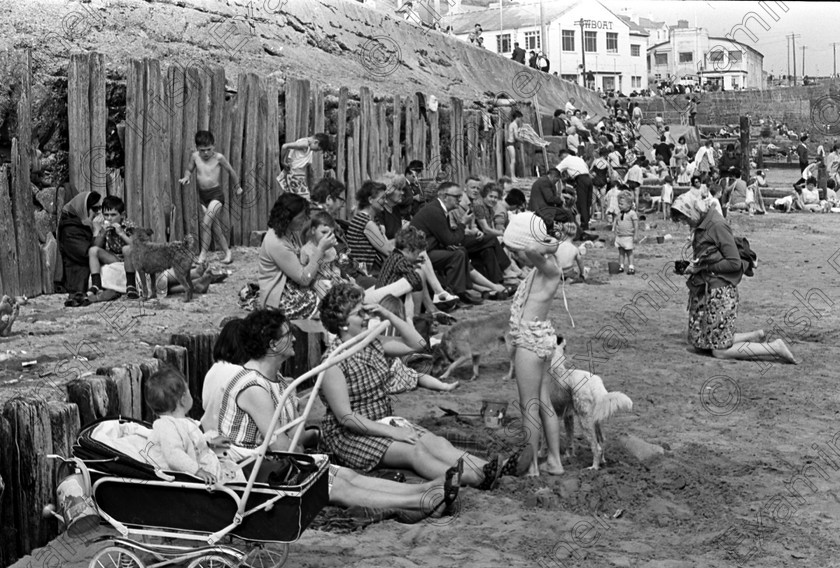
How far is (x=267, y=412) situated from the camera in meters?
5.89

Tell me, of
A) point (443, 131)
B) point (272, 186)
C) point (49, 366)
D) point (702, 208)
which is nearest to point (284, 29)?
point (443, 131)

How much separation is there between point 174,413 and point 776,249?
1472 cm

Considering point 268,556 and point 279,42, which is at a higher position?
point 279,42

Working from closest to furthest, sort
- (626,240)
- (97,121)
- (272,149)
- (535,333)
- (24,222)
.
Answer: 1. (535,333)
2. (24,222)
3. (97,121)
4. (272,149)
5. (626,240)

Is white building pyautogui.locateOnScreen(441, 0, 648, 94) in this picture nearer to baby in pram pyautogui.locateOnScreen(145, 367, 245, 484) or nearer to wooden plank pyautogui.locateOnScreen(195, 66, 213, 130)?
wooden plank pyautogui.locateOnScreen(195, 66, 213, 130)

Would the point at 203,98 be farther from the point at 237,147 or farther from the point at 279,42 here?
the point at 279,42

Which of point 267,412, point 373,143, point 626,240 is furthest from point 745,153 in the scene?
point 267,412

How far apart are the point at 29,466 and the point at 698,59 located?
82.8m

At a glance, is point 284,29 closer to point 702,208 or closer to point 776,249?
point 776,249

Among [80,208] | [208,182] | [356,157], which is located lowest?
[80,208]

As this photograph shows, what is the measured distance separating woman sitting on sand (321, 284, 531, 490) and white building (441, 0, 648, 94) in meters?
58.1

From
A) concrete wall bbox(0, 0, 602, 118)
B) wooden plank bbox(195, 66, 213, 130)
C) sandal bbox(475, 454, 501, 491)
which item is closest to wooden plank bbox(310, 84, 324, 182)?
wooden plank bbox(195, 66, 213, 130)

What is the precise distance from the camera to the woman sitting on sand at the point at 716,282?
10.3 meters

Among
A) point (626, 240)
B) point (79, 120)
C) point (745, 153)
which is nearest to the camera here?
point (79, 120)
